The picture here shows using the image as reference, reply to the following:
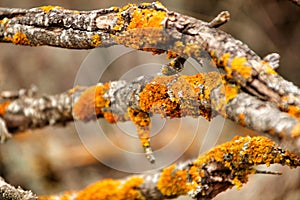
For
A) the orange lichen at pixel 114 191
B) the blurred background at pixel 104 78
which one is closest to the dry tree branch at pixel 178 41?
the orange lichen at pixel 114 191

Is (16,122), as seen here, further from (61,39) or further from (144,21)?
(144,21)

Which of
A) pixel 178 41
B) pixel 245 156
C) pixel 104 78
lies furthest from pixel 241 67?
pixel 104 78

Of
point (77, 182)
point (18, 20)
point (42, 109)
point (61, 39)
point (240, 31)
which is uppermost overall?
point (240, 31)

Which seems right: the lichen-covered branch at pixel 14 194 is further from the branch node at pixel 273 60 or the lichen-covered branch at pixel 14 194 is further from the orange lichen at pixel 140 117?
the branch node at pixel 273 60

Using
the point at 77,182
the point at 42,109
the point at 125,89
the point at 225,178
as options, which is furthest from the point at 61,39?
the point at 77,182

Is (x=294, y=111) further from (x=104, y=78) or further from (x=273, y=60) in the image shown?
(x=104, y=78)

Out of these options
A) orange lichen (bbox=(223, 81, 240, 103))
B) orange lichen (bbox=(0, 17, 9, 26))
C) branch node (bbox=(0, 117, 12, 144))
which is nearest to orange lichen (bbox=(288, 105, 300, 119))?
orange lichen (bbox=(223, 81, 240, 103))
